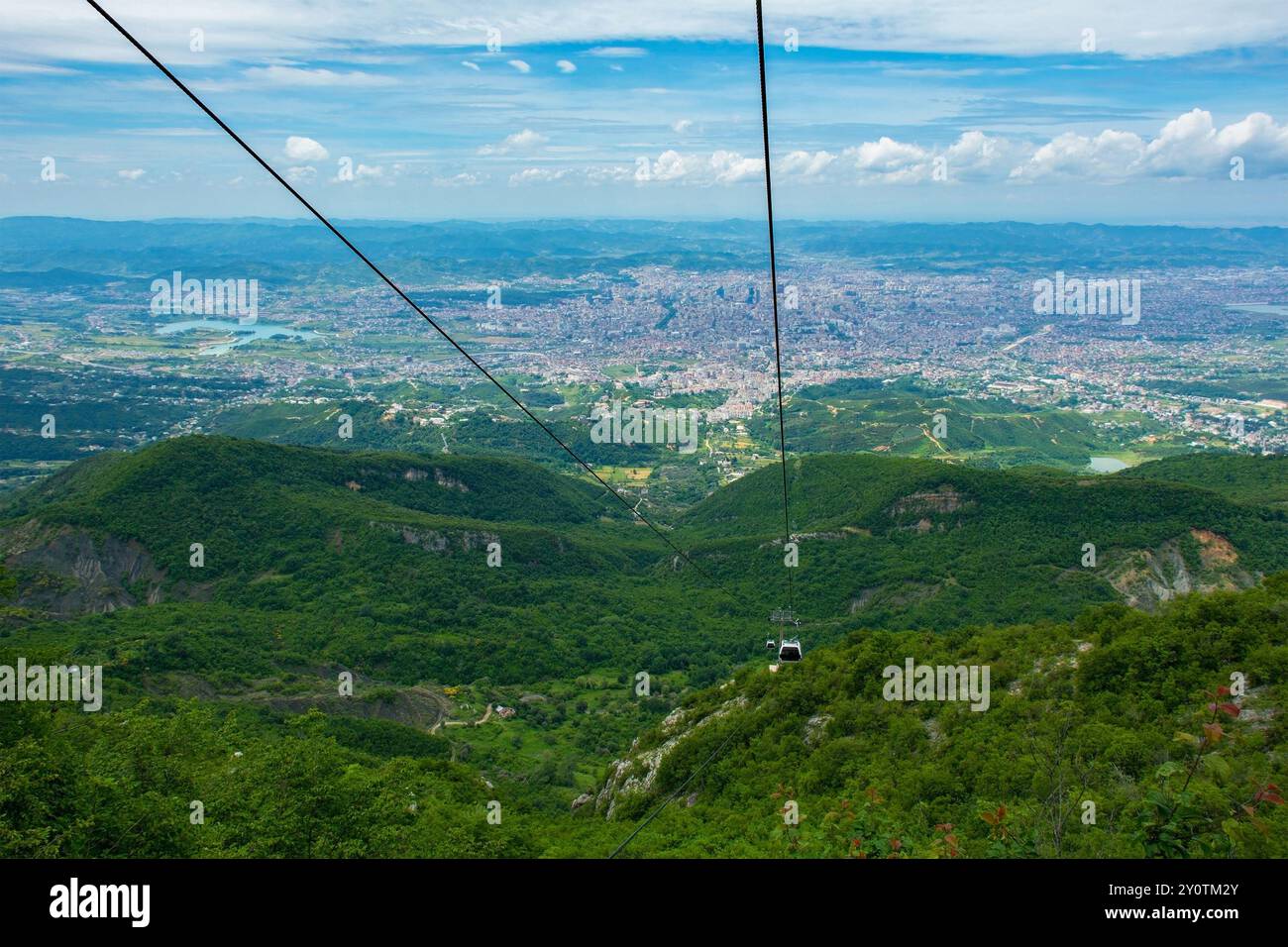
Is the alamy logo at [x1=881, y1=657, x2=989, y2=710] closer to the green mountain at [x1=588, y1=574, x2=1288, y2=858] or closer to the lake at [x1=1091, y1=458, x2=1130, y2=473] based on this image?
the green mountain at [x1=588, y1=574, x2=1288, y2=858]

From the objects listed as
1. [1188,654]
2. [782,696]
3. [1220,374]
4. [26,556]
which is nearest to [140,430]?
[26,556]

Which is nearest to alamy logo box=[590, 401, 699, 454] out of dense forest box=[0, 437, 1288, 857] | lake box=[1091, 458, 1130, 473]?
dense forest box=[0, 437, 1288, 857]

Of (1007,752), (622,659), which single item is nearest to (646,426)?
(622,659)

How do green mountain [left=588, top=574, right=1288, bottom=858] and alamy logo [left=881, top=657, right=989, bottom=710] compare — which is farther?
alamy logo [left=881, top=657, right=989, bottom=710]

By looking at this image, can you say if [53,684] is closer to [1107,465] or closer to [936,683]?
[936,683]
